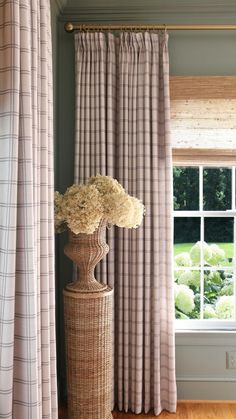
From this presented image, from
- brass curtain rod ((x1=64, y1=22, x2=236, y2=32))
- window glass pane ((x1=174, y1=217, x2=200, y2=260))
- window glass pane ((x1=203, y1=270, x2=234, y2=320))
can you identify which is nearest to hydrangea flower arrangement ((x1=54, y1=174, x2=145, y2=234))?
window glass pane ((x1=174, y1=217, x2=200, y2=260))

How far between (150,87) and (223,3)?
32.5 inches

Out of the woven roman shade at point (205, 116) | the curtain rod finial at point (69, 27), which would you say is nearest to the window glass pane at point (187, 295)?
the woven roman shade at point (205, 116)

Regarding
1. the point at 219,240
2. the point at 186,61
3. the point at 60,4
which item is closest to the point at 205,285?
the point at 219,240

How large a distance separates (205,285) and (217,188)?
30.0 inches

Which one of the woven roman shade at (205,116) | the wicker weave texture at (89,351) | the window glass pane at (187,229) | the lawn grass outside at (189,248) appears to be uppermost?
the woven roman shade at (205,116)

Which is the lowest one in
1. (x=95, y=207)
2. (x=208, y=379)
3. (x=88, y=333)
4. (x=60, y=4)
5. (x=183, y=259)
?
(x=208, y=379)

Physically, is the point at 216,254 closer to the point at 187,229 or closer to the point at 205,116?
the point at 187,229

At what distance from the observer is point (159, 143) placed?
330 cm

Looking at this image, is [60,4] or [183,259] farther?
[183,259]

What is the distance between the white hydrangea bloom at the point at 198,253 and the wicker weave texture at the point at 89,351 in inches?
36.7

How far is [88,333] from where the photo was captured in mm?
2773

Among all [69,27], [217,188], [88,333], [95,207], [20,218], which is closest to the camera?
[20,218]

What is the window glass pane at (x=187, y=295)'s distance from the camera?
3.54 metres

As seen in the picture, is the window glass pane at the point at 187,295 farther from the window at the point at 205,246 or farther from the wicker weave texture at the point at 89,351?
the wicker weave texture at the point at 89,351
